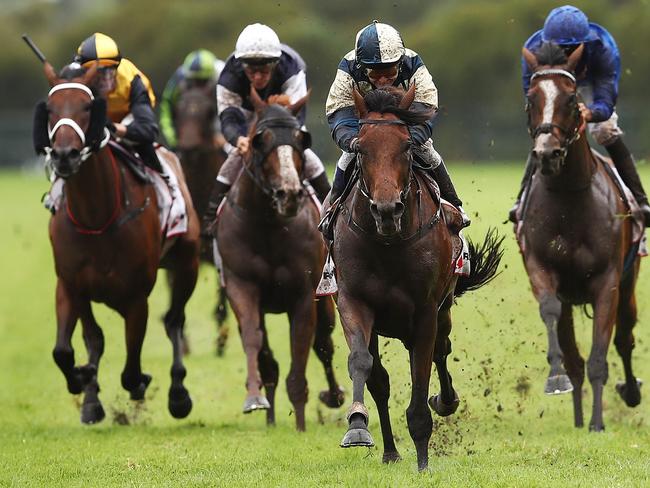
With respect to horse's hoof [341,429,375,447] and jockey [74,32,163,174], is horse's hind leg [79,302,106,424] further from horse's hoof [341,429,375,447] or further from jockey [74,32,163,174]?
horse's hoof [341,429,375,447]

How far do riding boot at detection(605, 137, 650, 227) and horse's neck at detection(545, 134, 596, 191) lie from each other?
2.57 ft

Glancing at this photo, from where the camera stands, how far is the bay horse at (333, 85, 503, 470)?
719cm

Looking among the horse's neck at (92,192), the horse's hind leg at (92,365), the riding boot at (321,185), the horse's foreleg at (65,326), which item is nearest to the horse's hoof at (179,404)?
the horse's hind leg at (92,365)

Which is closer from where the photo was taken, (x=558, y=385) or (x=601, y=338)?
(x=558, y=385)

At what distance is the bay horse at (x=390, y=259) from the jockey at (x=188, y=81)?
7.69m

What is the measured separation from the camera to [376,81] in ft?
26.0

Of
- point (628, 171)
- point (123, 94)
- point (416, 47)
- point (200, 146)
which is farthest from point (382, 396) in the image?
point (416, 47)

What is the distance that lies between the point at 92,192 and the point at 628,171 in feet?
12.8

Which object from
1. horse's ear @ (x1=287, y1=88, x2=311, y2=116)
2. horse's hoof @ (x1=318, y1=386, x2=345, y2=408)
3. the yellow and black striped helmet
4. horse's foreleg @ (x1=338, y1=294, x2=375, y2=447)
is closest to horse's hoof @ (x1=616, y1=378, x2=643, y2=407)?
horse's hoof @ (x1=318, y1=386, x2=345, y2=408)

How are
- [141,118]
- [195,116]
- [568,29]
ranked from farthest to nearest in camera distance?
[195,116], [141,118], [568,29]

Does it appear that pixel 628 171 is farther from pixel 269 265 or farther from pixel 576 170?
pixel 269 265

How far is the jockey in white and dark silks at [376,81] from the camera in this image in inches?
304

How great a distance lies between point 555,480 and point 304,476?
1.35 meters

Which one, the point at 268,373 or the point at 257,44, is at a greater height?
the point at 257,44
